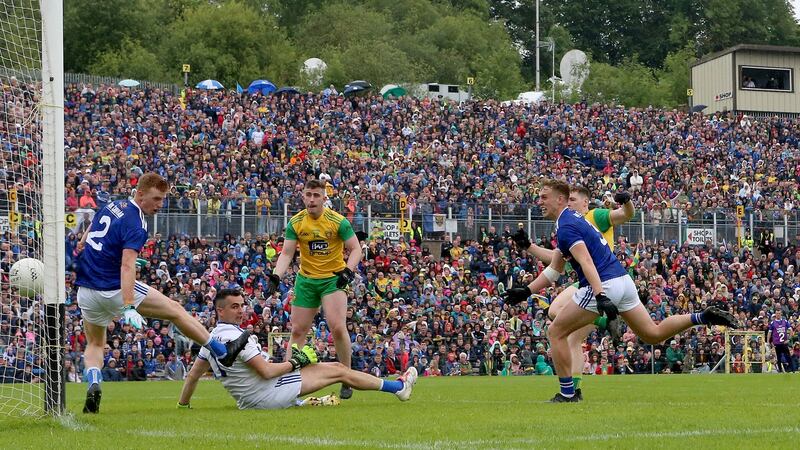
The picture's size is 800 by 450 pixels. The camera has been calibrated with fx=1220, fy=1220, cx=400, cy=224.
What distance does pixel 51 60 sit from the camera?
10.5 m

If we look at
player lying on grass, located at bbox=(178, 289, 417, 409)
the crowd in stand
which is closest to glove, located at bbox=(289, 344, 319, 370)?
player lying on grass, located at bbox=(178, 289, 417, 409)

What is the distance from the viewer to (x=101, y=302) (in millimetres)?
11430

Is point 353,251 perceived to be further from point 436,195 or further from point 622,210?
point 436,195

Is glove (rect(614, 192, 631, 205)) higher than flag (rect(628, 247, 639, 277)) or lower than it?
higher

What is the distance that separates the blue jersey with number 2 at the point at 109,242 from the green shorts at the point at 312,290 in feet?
10.1

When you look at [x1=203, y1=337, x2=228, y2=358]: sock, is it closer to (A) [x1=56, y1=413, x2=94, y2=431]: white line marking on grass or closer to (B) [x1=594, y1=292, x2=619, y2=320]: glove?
(A) [x1=56, y1=413, x2=94, y2=431]: white line marking on grass

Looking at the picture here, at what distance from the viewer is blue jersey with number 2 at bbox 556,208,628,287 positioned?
1224 centimetres

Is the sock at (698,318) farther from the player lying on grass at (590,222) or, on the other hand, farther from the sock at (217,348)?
the sock at (217,348)

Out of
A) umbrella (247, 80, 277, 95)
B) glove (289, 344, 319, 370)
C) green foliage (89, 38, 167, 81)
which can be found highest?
green foliage (89, 38, 167, 81)

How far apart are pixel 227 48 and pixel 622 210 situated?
209 feet

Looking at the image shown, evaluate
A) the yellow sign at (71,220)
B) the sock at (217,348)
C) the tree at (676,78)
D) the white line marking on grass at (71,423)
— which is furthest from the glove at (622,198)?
the tree at (676,78)

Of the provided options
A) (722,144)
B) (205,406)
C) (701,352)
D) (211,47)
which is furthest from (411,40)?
(205,406)

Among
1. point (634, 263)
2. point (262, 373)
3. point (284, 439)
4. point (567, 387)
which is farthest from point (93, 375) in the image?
point (634, 263)

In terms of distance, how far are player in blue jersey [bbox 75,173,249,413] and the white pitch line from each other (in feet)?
6.85
